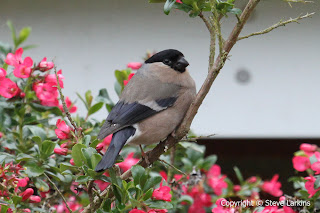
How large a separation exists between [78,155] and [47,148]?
0.31 metres

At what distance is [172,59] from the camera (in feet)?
7.82

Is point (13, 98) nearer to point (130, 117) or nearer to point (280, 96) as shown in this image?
point (130, 117)

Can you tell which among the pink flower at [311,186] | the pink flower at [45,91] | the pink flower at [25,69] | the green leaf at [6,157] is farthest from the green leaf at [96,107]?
the pink flower at [311,186]

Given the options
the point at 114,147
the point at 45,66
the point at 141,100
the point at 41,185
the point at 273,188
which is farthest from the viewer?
the point at 273,188

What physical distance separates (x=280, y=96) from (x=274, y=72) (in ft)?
0.64

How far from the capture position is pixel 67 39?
4285 mm

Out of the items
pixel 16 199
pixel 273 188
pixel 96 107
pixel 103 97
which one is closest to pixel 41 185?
pixel 16 199

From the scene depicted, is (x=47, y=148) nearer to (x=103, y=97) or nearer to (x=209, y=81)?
(x=103, y=97)

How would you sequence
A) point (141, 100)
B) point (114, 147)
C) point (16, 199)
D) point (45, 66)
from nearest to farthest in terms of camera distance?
point (16, 199)
point (114, 147)
point (45, 66)
point (141, 100)

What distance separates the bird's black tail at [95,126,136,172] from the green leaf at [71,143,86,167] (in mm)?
75

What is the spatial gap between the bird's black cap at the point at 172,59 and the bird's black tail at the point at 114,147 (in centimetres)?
40

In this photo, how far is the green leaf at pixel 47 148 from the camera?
1846mm

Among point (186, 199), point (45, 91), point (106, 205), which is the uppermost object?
point (45, 91)

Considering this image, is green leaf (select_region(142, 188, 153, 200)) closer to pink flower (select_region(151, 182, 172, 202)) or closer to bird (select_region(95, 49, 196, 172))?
pink flower (select_region(151, 182, 172, 202))
